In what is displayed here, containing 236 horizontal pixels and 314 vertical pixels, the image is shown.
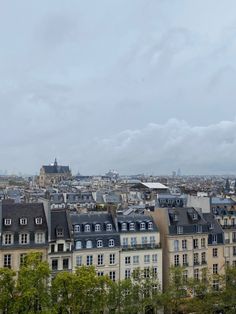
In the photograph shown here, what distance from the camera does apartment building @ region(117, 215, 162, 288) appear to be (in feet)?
206

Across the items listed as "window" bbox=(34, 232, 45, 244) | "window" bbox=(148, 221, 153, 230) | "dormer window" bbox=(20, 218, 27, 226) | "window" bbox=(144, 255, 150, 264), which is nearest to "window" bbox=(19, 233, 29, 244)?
"window" bbox=(34, 232, 45, 244)

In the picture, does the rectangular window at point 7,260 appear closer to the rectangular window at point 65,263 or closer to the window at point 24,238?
the window at point 24,238

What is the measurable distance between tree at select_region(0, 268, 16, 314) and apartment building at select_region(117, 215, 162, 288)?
21.6 metres

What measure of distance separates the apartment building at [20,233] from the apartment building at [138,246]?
11042 mm

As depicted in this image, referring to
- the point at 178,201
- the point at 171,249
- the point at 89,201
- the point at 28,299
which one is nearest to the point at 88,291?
the point at 28,299

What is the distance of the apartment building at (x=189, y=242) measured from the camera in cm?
6550

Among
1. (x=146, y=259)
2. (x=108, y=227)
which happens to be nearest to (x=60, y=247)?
(x=108, y=227)

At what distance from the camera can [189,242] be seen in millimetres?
66688

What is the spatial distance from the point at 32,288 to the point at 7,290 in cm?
292

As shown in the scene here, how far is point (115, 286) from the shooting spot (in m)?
48.2

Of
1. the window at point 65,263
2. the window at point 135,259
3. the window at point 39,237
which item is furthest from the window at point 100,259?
the window at point 39,237

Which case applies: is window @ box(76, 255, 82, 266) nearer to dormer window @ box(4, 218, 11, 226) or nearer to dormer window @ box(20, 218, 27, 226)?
dormer window @ box(20, 218, 27, 226)

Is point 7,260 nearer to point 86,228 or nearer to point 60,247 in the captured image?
point 60,247

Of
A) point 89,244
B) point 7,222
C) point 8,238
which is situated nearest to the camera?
point 8,238
